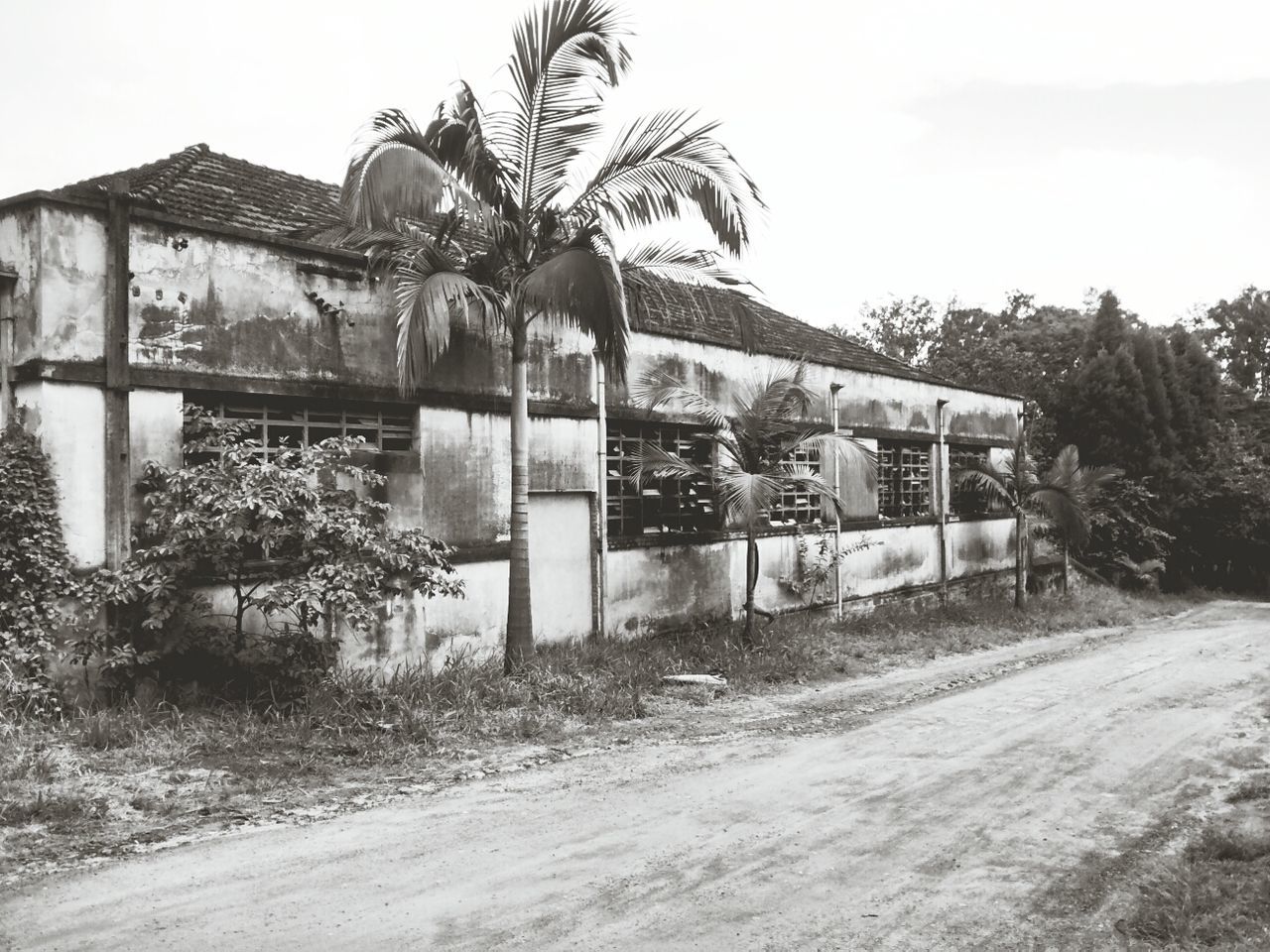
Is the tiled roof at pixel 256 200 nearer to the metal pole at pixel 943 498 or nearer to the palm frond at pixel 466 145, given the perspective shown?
the palm frond at pixel 466 145

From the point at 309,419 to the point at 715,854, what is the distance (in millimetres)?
5812

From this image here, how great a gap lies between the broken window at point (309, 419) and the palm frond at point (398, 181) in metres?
1.78

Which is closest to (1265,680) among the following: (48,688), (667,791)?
(667,791)

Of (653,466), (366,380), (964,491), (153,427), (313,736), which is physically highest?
(366,380)

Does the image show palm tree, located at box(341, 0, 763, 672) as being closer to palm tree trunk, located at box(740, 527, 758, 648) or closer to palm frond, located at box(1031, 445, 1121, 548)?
palm tree trunk, located at box(740, 527, 758, 648)

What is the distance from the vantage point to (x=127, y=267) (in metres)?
7.86

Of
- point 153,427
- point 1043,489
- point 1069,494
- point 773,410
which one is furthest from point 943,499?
point 153,427

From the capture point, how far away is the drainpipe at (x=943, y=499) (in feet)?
63.4

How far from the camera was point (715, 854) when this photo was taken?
5230 millimetres

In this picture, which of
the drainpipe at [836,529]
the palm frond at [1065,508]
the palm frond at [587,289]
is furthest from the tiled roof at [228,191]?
the palm frond at [1065,508]

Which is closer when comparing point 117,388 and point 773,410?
point 117,388

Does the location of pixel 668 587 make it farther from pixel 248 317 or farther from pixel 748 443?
pixel 248 317

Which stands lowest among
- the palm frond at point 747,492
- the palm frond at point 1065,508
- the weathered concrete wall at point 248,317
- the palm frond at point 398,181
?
the palm frond at point 1065,508

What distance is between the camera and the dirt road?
426 centimetres
